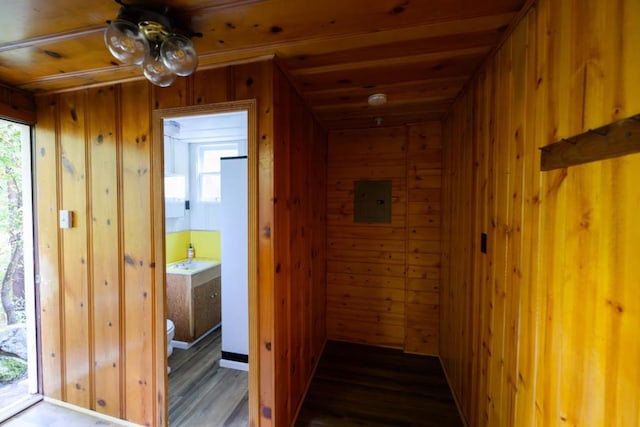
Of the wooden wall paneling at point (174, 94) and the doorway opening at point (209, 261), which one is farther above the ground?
the wooden wall paneling at point (174, 94)

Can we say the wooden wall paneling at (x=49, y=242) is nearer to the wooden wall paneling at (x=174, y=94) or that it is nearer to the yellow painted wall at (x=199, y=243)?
the wooden wall paneling at (x=174, y=94)

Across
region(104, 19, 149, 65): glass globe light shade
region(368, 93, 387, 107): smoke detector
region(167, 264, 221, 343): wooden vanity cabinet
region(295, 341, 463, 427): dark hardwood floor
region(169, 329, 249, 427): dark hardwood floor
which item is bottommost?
region(295, 341, 463, 427): dark hardwood floor

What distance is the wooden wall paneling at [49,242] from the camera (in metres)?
1.93

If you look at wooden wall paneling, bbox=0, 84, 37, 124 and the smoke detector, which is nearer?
wooden wall paneling, bbox=0, 84, 37, 124

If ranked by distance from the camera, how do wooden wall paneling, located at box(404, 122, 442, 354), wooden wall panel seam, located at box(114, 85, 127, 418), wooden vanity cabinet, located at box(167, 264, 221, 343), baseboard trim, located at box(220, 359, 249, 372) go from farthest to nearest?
wooden vanity cabinet, located at box(167, 264, 221, 343)
wooden wall paneling, located at box(404, 122, 442, 354)
baseboard trim, located at box(220, 359, 249, 372)
wooden wall panel seam, located at box(114, 85, 127, 418)

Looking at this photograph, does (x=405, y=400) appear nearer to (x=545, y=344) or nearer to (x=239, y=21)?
(x=545, y=344)

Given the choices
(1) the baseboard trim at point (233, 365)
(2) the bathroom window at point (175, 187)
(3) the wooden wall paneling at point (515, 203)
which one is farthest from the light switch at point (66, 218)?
(3) the wooden wall paneling at point (515, 203)

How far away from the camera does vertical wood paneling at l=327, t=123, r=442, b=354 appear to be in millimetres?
2689

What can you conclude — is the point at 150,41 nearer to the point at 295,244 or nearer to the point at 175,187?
the point at 295,244

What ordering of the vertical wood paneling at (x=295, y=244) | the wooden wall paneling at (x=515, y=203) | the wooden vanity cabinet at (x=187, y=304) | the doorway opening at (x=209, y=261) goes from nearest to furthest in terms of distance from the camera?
the wooden wall paneling at (x=515, y=203)
the vertical wood paneling at (x=295, y=244)
the doorway opening at (x=209, y=261)
the wooden vanity cabinet at (x=187, y=304)

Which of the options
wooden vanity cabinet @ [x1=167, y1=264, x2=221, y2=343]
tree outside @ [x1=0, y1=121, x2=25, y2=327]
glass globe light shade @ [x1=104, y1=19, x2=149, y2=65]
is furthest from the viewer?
wooden vanity cabinet @ [x1=167, y1=264, x2=221, y2=343]

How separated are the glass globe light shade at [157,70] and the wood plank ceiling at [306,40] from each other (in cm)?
24

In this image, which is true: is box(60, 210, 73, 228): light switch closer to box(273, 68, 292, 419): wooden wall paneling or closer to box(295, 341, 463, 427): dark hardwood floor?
box(273, 68, 292, 419): wooden wall paneling

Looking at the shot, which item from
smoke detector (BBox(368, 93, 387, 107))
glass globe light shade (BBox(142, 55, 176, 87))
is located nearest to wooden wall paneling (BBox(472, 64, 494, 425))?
smoke detector (BBox(368, 93, 387, 107))
